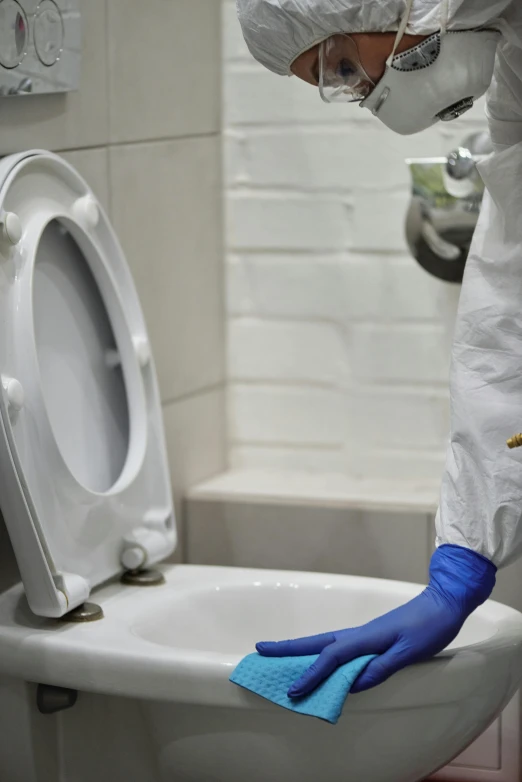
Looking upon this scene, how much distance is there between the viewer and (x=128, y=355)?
53.4 inches

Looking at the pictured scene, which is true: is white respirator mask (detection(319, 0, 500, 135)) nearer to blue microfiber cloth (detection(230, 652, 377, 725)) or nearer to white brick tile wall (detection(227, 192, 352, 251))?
blue microfiber cloth (detection(230, 652, 377, 725))

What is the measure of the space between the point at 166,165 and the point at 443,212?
14.8 inches

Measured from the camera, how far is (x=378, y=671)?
1.03m

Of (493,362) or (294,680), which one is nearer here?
(294,680)

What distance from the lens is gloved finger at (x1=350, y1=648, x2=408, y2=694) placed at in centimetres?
103

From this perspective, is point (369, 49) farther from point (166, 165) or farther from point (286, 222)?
point (286, 222)

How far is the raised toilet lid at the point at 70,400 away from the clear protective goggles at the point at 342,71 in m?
0.33

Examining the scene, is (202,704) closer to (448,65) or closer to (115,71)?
(448,65)

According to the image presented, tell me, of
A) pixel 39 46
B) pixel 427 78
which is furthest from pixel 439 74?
pixel 39 46

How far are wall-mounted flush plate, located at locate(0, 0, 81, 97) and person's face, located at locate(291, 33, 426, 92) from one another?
0.32 m

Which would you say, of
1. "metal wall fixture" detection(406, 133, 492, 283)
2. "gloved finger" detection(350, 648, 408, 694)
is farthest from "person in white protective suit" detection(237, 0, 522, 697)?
"metal wall fixture" detection(406, 133, 492, 283)

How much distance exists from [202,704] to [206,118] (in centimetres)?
93

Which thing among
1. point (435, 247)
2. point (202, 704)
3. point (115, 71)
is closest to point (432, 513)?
point (435, 247)

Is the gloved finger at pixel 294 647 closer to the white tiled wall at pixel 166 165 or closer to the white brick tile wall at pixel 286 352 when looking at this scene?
the white tiled wall at pixel 166 165
